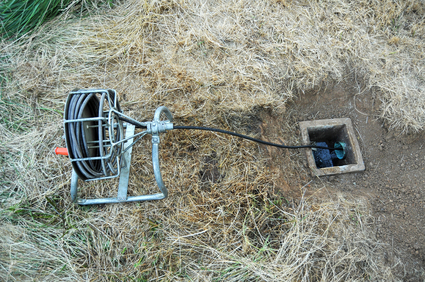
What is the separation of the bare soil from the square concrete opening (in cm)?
7

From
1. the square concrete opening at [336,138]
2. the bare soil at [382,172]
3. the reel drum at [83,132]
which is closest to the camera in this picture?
the reel drum at [83,132]

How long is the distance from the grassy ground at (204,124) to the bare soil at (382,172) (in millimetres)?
110

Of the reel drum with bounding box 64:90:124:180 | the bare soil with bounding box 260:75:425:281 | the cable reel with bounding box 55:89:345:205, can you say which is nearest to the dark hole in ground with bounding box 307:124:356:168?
the bare soil with bounding box 260:75:425:281

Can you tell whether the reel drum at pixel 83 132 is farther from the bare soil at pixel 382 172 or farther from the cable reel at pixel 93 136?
the bare soil at pixel 382 172

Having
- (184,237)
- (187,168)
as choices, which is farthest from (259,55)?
(184,237)

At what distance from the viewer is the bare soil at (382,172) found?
219 cm

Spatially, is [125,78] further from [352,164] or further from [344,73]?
[352,164]

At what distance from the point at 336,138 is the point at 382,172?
550mm

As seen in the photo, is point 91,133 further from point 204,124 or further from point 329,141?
point 329,141

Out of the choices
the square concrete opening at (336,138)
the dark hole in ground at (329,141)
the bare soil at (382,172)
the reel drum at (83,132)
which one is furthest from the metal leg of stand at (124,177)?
the dark hole in ground at (329,141)

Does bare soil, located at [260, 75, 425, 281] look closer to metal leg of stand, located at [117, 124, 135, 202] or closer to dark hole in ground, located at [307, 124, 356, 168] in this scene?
dark hole in ground, located at [307, 124, 356, 168]

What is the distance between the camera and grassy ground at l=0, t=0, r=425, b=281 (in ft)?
6.43

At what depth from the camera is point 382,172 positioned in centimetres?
254

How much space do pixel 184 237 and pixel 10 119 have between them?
77.2 inches
